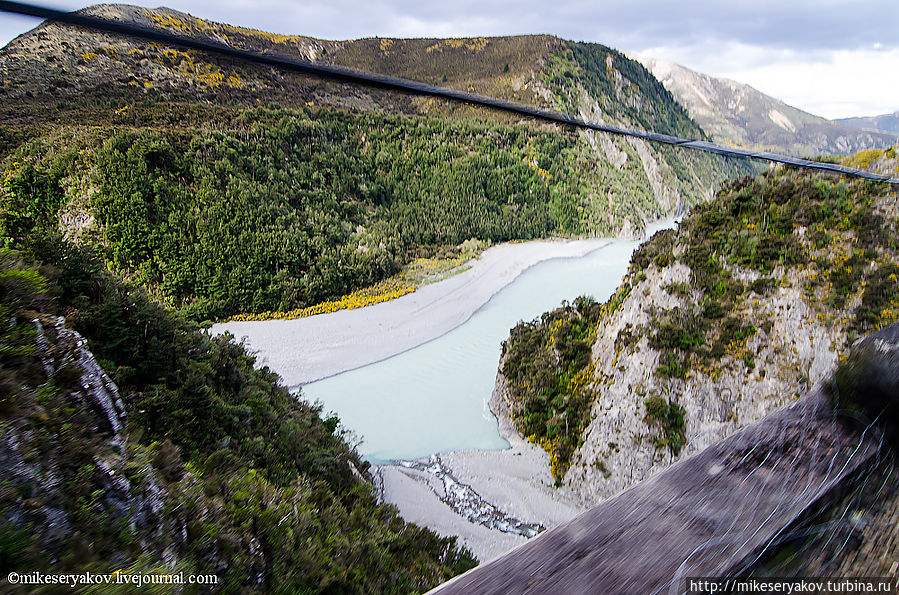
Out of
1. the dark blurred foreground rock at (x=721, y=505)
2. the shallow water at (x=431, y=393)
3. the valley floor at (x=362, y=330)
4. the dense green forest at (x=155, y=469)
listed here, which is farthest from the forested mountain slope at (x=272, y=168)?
the dark blurred foreground rock at (x=721, y=505)

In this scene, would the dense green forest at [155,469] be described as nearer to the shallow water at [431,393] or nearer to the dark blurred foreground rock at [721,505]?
the dark blurred foreground rock at [721,505]

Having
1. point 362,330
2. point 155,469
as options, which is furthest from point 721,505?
point 362,330

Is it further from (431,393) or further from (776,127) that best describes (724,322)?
(776,127)

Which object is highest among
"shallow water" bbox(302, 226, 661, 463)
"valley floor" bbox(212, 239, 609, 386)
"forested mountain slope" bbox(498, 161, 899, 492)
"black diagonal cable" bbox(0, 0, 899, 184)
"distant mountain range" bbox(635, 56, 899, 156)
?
"distant mountain range" bbox(635, 56, 899, 156)

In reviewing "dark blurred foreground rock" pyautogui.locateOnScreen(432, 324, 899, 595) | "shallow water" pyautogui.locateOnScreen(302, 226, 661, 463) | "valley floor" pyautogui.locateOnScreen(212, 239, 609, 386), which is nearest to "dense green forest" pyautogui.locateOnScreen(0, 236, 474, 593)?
"dark blurred foreground rock" pyautogui.locateOnScreen(432, 324, 899, 595)

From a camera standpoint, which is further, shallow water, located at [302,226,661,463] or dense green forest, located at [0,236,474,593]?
shallow water, located at [302,226,661,463]

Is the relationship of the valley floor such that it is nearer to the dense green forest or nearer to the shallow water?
the shallow water
